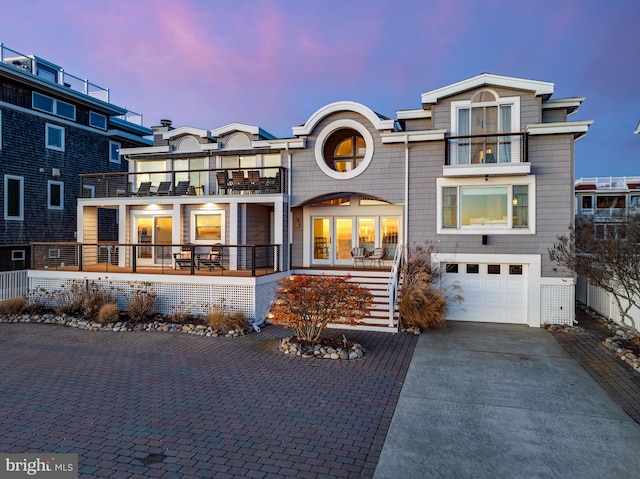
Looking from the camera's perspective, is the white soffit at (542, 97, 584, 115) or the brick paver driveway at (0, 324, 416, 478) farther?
the white soffit at (542, 97, 584, 115)

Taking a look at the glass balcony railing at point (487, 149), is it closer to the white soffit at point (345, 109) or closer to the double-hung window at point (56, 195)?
the white soffit at point (345, 109)

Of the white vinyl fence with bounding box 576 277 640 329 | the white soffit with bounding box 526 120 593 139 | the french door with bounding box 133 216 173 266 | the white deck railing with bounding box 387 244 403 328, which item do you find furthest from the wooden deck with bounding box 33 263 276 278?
the white vinyl fence with bounding box 576 277 640 329

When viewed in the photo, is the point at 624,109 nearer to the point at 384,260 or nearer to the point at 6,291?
the point at 384,260

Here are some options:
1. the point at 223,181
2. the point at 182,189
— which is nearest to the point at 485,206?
the point at 223,181

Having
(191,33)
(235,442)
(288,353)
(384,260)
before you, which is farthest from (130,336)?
(191,33)

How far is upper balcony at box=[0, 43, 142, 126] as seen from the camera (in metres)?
18.0

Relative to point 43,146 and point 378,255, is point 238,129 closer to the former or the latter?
point 378,255

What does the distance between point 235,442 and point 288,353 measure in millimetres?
4019

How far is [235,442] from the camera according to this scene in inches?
200

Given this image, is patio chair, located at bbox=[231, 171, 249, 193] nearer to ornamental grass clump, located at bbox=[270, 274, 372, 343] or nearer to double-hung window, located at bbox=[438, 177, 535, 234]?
ornamental grass clump, located at bbox=[270, 274, 372, 343]

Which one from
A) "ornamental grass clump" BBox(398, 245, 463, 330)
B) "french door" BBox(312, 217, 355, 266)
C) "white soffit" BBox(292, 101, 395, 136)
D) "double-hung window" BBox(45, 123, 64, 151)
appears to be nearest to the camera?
"ornamental grass clump" BBox(398, 245, 463, 330)

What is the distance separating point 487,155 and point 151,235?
13.1m

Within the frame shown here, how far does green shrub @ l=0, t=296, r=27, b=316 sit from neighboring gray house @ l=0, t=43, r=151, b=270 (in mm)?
4999

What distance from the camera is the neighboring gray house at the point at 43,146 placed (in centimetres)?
1700
